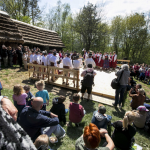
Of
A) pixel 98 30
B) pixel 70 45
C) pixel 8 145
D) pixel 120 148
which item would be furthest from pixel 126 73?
pixel 70 45

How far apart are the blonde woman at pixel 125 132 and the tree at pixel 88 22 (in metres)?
23.2

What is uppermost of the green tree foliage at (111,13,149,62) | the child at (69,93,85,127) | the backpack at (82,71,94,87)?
the green tree foliage at (111,13,149,62)

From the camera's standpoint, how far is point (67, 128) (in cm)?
344

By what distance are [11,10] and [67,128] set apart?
87.0ft

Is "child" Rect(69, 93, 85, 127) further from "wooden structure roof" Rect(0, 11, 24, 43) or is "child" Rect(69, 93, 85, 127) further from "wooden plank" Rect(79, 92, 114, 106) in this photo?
"wooden structure roof" Rect(0, 11, 24, 43)

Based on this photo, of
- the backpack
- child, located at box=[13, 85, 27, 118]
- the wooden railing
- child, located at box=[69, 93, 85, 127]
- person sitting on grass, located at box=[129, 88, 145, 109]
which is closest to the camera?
child, located at box=[13, 85, 27, 118]

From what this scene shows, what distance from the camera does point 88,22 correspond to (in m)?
22.8

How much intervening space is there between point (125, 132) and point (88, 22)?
23675 millimetres

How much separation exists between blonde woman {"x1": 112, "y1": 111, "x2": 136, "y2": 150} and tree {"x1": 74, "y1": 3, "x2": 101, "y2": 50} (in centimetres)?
2324

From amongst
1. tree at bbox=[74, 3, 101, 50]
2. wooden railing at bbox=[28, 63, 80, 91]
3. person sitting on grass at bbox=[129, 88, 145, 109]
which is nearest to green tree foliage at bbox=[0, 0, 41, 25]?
tree at bbox=[74, 3, 101, 50]

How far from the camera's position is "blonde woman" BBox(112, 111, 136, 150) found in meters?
2.45

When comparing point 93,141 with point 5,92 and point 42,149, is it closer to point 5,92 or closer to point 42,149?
point 42,149

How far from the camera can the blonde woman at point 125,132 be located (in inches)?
96.3

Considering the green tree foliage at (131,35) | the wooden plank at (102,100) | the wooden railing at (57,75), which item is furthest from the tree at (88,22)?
the wooden plank at (102,100)
